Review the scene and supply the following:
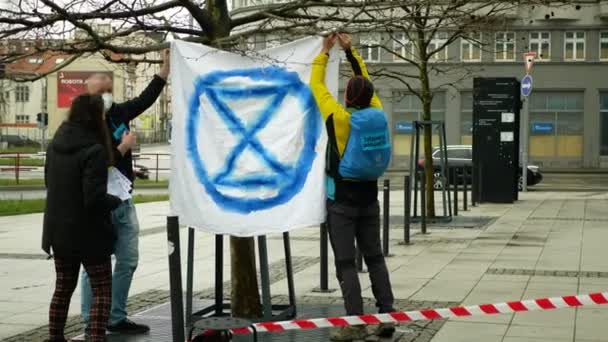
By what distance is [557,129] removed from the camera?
2058 inches

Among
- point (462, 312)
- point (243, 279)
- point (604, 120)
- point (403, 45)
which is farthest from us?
point (604, 120)

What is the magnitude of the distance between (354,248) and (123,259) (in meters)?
1.80

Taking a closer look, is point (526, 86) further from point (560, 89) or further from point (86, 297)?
point (560, 89)

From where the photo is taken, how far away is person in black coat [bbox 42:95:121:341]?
20.3ft

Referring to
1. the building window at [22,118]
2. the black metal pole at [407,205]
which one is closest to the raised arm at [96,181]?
the black metal pole at [407,205]

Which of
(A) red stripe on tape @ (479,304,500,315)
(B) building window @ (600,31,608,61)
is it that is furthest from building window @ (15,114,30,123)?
(A) red stripe on tape @ (479,304,500,315)

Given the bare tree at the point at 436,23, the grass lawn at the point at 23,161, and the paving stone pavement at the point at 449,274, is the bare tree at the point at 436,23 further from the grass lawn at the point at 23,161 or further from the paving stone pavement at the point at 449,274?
the grass lawn at the point at 23,161

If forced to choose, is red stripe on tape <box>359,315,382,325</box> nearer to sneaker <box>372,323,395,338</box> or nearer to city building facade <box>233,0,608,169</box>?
sneaker <box>372,323,395,338</box>

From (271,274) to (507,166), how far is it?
13.9m

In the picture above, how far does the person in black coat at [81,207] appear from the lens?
618 cm

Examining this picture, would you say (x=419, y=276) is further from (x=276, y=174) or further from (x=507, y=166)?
(x=507, y=166)

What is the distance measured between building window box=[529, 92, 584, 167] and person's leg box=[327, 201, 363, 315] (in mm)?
47026

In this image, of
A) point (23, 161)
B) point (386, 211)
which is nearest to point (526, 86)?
point (386, 211)

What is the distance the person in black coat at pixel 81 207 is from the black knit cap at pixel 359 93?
1.82 metres
